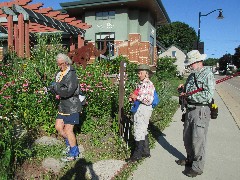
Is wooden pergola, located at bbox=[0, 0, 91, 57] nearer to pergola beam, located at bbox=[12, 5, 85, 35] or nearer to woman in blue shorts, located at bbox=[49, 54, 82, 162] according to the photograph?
pergola beam, located at bbox=[12, 5, 85, 35]

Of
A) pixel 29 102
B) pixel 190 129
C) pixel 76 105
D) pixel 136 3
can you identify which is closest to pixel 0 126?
pixel 76 105

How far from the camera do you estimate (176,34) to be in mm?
73812

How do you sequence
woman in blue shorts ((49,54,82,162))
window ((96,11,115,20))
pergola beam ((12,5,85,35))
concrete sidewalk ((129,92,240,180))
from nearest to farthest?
concrete sidewalk ((129,92,240,180)), woman in blue shorts ((49,54,82,162)), pergola beam ((12,5,85,35)), window ((96,11,115,20))

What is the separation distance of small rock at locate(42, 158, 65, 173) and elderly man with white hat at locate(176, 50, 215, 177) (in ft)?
6.69

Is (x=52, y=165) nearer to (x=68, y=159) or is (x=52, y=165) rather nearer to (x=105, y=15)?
(x=68, y=159)

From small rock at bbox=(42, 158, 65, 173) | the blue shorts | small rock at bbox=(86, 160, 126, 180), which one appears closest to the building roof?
the blue shorts

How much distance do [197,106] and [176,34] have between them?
7286cm

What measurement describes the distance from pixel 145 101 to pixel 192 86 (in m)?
0.88

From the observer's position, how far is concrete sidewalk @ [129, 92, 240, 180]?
4262 millimetres

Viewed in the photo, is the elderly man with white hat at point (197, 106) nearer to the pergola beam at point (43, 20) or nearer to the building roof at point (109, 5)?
the pergola beam at point (43, 20)

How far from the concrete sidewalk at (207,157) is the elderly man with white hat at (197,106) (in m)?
0.32

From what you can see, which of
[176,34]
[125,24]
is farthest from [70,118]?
[176,34]

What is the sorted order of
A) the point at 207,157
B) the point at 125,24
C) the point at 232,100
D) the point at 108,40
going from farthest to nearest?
the point at 108,40 → the point at 125,24 → the point at 232,100 → the point at 207,157

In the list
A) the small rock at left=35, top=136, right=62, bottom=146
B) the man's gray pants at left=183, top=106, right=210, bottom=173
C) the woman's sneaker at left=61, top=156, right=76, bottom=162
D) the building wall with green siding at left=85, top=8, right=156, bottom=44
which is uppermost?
the building wall with green siding at left=85, top=8, right=156, bottom=44
